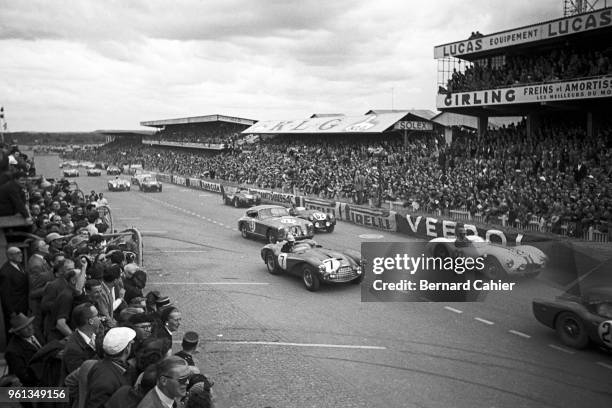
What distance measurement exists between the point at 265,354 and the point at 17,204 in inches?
197

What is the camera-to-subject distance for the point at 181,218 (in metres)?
27.6

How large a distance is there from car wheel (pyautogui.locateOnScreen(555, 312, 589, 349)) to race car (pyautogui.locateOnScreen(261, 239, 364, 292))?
5.03m

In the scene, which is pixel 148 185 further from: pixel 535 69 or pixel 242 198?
pixel 535 69

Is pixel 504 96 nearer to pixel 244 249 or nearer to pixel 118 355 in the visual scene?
pixel 244 249

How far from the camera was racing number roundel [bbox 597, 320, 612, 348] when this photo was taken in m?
8.23

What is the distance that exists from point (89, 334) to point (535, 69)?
26087mm

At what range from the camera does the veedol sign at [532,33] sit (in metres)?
22.6

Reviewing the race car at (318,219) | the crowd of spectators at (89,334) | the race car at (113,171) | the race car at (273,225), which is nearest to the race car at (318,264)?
the race car at (273,225)

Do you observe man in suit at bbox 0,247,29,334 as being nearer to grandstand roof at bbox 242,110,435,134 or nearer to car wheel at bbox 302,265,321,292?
car wheel at bbox 302,265,321,292

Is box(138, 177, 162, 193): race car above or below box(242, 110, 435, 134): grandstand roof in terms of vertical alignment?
below

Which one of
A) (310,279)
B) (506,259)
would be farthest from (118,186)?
(506,259)

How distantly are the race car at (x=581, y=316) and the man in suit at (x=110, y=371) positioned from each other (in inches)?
284

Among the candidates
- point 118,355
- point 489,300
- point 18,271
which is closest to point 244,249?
point 489,300

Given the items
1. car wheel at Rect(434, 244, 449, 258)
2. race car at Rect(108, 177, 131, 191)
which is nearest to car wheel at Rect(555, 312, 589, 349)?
car wheel at Rect(434, 244, 449, 258)
